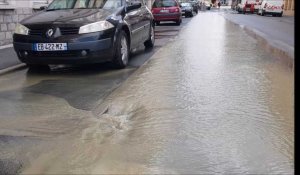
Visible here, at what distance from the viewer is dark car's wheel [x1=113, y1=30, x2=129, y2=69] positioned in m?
8.59

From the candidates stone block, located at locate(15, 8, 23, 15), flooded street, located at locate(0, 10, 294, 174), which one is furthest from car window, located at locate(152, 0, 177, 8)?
flooded street, located at locate(0, 10, 294, 174)

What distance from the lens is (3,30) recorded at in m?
12.7

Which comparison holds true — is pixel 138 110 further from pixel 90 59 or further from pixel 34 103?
pixel 90 59

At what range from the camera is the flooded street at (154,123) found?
3.98 meters

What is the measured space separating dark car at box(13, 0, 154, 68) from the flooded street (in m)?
0.37

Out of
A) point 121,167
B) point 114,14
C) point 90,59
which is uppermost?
point 114,14

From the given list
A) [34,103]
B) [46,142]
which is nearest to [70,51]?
[34,103]

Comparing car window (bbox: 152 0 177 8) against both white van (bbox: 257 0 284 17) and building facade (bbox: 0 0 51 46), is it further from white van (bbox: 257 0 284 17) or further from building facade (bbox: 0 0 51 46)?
white van (bbox: 257 0 284 17)

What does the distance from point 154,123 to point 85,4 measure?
4854 millimetres

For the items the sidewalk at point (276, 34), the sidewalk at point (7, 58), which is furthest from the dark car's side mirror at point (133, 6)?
the sidewalk at point (276, 34)

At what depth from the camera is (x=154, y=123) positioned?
17.0 feet

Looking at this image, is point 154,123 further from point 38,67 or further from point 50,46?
point 38,67

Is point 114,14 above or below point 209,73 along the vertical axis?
above
